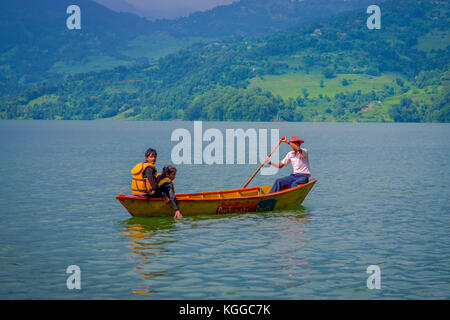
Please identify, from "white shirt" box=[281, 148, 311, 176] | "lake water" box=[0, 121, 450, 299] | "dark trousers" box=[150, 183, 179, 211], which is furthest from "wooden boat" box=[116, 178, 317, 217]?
"white shirt" box=[281, 148, 311, 176]

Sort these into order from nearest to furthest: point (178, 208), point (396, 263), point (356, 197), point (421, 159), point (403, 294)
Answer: point (403, 294), point (396, 263), point (178, 208), point (356, 197), point (421, 159)

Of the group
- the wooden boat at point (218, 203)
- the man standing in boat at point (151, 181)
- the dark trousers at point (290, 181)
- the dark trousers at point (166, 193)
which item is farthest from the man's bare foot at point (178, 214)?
the dark trousers at point (290, 181)

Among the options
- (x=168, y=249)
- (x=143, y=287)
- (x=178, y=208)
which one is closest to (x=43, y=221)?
(x=178, y=208)

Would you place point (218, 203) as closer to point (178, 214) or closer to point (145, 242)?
point (178, 214)

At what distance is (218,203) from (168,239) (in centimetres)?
408

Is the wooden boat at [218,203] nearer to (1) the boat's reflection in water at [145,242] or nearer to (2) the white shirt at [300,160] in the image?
(1) the boat's reflection in water at [145,242]

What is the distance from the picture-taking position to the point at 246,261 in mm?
16141

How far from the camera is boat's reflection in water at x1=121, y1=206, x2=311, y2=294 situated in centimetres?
1497

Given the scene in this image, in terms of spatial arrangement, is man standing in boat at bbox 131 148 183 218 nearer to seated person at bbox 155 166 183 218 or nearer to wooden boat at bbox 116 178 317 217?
seated person at bbox 155 166 183 218

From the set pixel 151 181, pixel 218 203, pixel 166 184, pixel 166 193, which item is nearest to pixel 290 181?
pixel 218 203

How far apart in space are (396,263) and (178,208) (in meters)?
8.86

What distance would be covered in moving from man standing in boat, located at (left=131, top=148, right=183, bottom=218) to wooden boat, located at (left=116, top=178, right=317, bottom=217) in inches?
10.6
